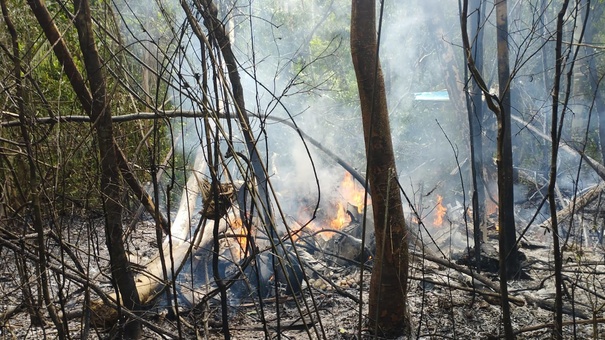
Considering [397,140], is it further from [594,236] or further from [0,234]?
[0,234]

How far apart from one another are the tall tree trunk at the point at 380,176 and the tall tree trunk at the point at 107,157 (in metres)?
1.91

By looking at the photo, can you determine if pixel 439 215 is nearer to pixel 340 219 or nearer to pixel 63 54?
pixel 340 219

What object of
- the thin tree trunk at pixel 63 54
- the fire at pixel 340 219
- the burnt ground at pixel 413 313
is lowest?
the burnt ground at pixel 413 313

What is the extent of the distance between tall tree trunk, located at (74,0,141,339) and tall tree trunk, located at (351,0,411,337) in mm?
1905

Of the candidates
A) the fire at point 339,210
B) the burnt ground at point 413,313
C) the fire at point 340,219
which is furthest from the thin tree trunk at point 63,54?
the fire at point 340,219

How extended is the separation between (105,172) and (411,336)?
2.81 metres

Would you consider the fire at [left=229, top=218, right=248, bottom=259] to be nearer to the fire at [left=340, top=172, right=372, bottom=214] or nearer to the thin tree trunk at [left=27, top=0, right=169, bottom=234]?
the thin tree trunk at [left=27, top=0, right=169, bottom=234]

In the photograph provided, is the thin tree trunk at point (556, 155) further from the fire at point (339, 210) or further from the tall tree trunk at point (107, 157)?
the fire at point (339, 210)

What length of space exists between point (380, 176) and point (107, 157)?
7.06 ft

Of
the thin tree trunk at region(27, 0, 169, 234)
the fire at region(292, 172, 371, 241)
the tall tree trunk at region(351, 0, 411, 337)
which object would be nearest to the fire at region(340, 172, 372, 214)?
the fire at region(292, 172, 371, 241)

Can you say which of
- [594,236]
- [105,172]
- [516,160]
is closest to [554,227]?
[105,172]

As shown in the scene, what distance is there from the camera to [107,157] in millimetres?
3428

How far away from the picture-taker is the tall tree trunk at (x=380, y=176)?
396 centimetres

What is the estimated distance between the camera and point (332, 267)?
6.65 metres
